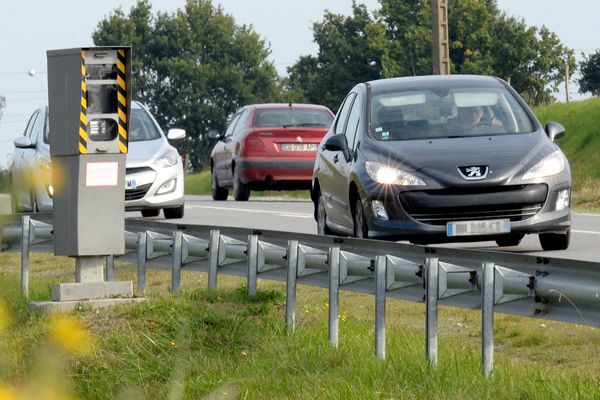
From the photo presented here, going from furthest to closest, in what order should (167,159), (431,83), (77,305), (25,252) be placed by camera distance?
(167,159) → (431,83) → (25,252) → (77,305)

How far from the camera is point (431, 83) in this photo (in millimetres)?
14547

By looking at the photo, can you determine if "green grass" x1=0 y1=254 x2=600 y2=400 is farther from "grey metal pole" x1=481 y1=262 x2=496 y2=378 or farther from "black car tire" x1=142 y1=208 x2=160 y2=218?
"black car tire" x1=142 y1=208 x2=160 y2=218

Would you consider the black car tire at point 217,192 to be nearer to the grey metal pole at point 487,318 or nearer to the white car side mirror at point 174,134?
the white car side mirror at point 174,134

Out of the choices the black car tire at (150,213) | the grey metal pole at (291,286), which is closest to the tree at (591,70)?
the black car tire at (150,213)

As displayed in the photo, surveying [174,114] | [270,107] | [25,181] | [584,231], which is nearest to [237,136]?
[270,107]

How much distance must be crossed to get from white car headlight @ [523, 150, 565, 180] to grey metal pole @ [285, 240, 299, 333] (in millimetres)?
3784

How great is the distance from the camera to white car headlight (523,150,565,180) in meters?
13.3

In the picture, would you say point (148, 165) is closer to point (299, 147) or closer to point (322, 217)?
point (322, 217)

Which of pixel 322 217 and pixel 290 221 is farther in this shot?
pixel 290 221

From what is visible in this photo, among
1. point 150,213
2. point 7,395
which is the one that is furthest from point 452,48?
point 7,395

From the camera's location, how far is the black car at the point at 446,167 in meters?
13.1

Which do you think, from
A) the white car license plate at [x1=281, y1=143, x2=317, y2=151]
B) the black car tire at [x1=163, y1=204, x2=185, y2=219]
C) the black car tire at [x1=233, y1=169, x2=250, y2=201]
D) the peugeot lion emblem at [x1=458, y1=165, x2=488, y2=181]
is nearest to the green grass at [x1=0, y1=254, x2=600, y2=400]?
the peugeot lion emblem at [x1=458, y1=165, x2=488, y2=181]

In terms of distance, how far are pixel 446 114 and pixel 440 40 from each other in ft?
76.3

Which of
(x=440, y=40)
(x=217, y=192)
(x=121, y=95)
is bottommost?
(x=217, y=192)
